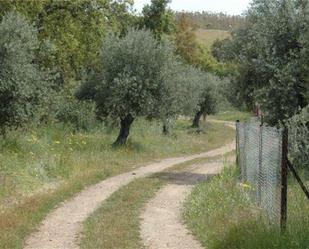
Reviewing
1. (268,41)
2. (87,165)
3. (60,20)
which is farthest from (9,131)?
(60,20)

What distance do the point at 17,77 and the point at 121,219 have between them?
8621mm

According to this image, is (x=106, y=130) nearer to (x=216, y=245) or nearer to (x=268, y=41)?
(x=268, y=41)

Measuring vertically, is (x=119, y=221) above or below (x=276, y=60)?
below

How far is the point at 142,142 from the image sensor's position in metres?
33.0

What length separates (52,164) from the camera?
66.1 feet

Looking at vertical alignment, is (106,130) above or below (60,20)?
below

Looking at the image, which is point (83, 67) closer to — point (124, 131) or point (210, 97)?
point (124, 131)

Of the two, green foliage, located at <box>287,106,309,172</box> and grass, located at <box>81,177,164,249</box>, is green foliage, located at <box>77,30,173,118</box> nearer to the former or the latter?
grass, located at <box>81,177,164,249</box>

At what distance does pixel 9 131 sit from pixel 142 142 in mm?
11744

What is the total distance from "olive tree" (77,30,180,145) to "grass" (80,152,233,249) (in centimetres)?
824

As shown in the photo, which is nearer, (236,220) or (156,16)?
(236,220)

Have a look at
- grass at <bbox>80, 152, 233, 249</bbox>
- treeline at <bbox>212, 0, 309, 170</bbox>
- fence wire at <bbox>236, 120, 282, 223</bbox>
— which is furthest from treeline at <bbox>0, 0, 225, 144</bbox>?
fence wire at <bbox>236, 120, 282, 223</bbox>

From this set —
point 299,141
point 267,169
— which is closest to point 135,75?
point 299,141

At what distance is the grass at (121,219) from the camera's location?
1116 cm
